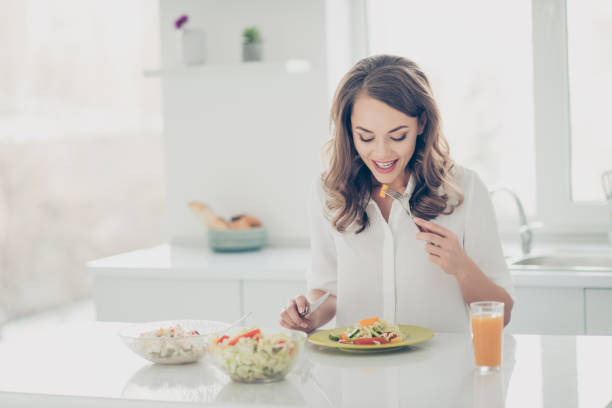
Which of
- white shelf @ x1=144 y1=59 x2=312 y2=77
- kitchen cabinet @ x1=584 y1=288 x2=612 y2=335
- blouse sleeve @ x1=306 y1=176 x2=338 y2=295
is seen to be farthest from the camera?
white shelf @ x1=144 y1=59 x2=312 y2=77

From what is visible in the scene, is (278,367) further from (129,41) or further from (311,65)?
(129,41)

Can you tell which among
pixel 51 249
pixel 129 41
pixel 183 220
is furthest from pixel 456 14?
pixel 51 249

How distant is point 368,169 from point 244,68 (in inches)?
52.9

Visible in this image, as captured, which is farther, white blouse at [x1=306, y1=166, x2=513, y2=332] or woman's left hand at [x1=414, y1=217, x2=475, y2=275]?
white blouse at [x1=306, y1=166, x2=513, y2=332]

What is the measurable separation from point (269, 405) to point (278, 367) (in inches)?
4.6

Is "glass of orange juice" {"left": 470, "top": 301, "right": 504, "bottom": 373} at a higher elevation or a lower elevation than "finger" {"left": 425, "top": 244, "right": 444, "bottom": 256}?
lower

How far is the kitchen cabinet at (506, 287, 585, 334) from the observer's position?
2.52 meters

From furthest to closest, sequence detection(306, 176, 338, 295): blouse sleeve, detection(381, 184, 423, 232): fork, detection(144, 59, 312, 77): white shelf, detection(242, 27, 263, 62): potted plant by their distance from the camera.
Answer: detection(242, 27, 263, 62): potted plant < detection(144, 59, 312, 77): white shelf < detection(306, 176, 338, 295): blouse sleeve < detection(381, 184, 423, 232): fork

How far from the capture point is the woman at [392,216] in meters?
1.86

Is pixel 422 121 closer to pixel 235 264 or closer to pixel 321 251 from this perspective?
pixel 321 251

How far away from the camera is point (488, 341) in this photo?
56.6 inches

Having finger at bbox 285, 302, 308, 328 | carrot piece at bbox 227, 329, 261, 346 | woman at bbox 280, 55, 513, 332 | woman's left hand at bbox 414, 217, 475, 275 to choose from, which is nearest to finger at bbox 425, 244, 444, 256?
woman's left hand at bbox 414, 217, 475, 275

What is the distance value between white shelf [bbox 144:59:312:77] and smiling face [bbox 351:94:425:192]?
4.35 ft

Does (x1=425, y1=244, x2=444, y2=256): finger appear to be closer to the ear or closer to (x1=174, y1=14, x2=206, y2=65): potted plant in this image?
the ear
